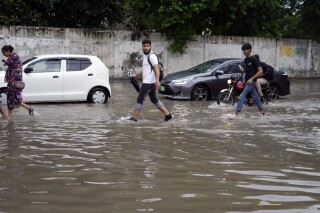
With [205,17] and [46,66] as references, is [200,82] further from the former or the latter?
[205,17]

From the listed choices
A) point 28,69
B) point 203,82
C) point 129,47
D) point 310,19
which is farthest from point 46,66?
point 310,19

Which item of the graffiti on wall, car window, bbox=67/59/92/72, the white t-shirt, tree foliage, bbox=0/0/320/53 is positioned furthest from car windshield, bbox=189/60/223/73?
the graffiti on wall

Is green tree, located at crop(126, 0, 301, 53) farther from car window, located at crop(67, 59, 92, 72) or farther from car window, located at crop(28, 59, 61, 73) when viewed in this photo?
Result: car window, located at crop(28, 59, 61, 73)

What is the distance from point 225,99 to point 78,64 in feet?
14.6

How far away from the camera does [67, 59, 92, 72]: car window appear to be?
47.5 feet

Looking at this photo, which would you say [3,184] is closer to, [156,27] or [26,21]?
[26,21]

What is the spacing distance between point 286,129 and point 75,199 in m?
6.09

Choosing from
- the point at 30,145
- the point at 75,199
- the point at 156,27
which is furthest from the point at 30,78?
the point at 156,27

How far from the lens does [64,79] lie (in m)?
14.2

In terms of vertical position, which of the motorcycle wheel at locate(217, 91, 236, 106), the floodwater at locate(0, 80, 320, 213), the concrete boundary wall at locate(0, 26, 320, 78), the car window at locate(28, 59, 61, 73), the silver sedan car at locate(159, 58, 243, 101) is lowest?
the floodwater at locate(0, 80, 320, 213)

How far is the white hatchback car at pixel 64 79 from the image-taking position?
13.9 m

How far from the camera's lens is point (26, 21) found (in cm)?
2416

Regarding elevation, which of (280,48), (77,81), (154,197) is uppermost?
(280,48)

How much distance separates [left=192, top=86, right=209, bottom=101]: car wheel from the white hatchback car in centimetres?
293
